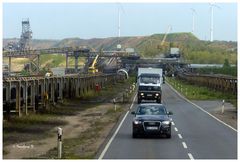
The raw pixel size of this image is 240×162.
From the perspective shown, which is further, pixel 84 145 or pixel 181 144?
pixel 84 145

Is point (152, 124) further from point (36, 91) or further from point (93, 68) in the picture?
point (93, 68)

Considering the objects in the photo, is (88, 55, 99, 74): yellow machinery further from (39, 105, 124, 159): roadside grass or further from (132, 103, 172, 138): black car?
(132, 103, 172, 138): black car

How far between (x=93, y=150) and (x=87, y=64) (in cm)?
14600

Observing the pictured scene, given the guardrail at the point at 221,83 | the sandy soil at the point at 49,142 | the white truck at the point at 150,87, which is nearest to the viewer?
the sandy soil at the point at 49,142

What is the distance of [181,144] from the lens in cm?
2500

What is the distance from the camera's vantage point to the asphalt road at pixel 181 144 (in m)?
20.7

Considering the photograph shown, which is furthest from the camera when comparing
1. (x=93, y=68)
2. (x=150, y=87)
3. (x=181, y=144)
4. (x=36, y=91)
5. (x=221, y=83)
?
(x=93, y=68)

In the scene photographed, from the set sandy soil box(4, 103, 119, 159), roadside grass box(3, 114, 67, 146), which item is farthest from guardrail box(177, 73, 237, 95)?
roadside grass box(3, 114, 67, 146)

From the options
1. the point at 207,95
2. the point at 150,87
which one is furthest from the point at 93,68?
the point at 150,87

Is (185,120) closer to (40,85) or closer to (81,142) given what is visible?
(81,142)

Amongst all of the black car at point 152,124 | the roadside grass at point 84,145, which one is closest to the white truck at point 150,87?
the roadside grass at point 84,145

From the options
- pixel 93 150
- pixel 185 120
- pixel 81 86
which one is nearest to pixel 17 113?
pixel 185 120

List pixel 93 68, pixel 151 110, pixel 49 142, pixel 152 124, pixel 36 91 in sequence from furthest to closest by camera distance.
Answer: pixel 93 68 < pixel 36 91 < pixel 151 110 < pixel 49 142 < pixel 152 124

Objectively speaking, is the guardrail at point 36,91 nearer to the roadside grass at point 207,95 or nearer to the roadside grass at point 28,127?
the roadside grass at point 28,127
